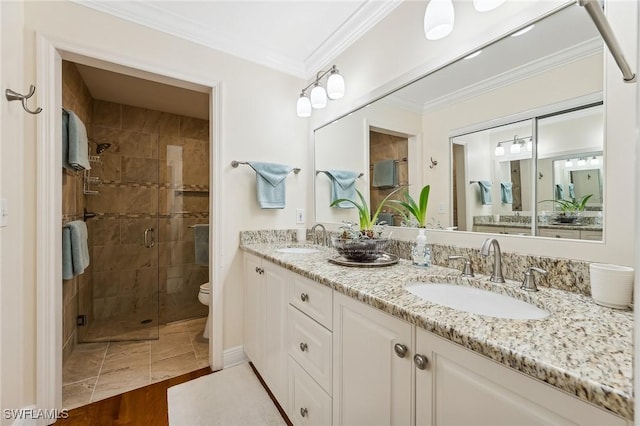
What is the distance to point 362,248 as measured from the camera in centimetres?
140

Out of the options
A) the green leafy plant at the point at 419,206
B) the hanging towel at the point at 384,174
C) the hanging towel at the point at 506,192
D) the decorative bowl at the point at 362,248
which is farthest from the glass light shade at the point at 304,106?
the hanging towel at the point at 506,192

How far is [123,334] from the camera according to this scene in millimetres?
2436

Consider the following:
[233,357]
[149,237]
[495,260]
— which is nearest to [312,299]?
[495,260]

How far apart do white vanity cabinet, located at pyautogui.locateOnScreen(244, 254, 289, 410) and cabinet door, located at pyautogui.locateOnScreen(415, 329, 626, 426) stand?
823mm

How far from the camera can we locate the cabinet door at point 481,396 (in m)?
0.46

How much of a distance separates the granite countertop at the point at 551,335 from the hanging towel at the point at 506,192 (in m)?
0.34

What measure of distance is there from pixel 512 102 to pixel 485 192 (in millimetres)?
373

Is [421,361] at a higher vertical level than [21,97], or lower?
lower

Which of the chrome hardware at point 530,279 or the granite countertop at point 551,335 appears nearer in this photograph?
the granite countertop at point 551,335

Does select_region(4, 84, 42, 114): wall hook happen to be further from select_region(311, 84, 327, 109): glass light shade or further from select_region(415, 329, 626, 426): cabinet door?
select_region(415, 329, 626, 426): cabinet door

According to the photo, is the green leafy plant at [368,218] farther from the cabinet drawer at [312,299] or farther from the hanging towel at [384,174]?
the cabinet drawer at [312,299]

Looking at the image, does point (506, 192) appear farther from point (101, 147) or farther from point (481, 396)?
point (101, 147)

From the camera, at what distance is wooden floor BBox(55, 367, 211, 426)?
1444mm

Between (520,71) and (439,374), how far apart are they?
114 centimetres
